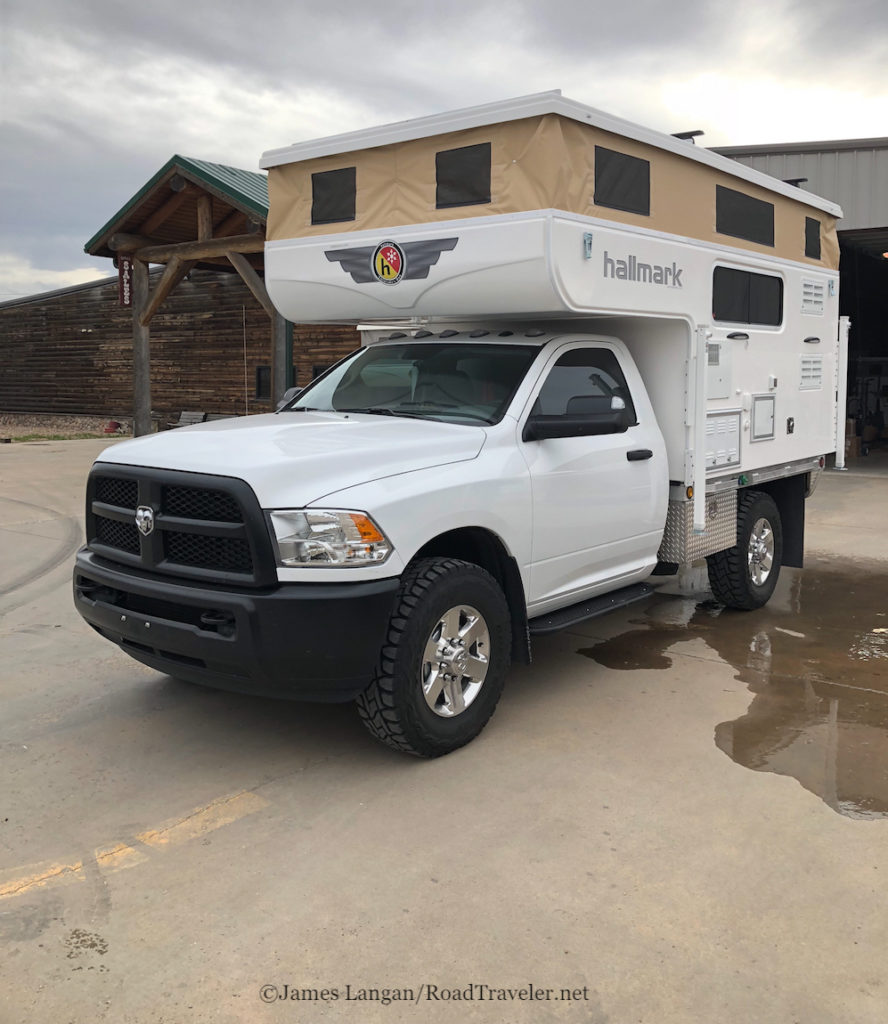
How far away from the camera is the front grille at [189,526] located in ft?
12.8

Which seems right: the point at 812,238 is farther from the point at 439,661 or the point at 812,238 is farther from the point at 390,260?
the point at 439,661

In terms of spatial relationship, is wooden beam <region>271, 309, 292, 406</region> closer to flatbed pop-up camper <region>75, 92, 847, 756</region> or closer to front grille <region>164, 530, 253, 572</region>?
flatbed pop-up camper <region>75, 92, 847, 756</region>

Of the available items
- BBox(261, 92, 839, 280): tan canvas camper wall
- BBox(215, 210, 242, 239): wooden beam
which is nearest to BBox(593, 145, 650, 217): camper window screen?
BBox(261, 92, 839, 280): tan canvas camper wall

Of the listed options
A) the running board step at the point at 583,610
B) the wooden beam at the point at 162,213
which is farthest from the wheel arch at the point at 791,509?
the wooden beam at the point at 162,213

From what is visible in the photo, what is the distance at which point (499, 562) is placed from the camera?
479 cm

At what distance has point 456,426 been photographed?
481 cm

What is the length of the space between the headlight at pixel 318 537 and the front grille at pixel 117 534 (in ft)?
2.98

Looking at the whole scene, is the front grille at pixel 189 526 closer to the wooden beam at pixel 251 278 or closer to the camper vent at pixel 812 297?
the camper vent at pixel 812 297

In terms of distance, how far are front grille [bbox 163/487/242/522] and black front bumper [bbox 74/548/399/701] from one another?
0.29m

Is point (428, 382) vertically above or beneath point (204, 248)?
beneath

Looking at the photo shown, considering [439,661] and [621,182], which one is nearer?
[439,661]

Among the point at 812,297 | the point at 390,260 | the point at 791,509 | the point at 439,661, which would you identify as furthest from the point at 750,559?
the point at 439,661

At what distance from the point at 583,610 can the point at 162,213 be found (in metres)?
15.5

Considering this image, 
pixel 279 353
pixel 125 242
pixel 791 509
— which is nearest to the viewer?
pixel 791 509
